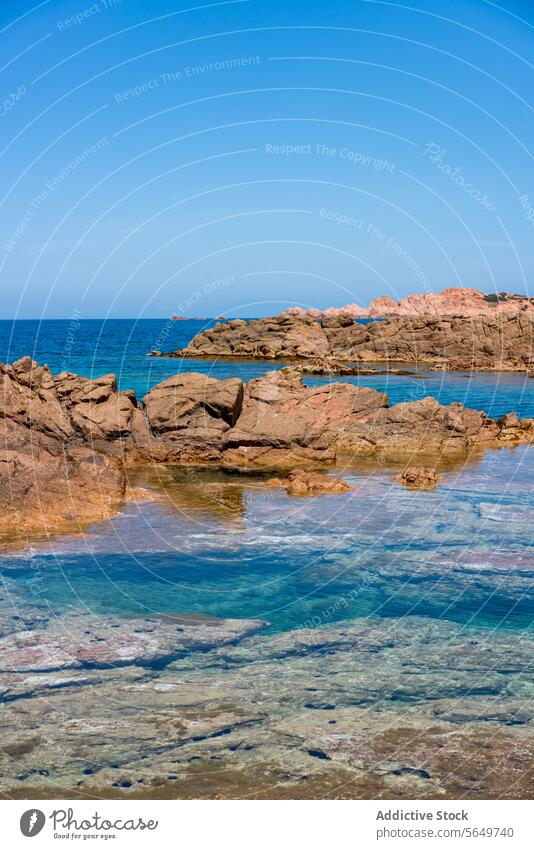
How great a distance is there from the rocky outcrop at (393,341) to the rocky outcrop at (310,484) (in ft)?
225

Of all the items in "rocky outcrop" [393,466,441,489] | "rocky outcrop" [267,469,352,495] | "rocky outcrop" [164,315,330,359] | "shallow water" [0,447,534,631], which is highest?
"rocky outcrop" [164,315,330,359]

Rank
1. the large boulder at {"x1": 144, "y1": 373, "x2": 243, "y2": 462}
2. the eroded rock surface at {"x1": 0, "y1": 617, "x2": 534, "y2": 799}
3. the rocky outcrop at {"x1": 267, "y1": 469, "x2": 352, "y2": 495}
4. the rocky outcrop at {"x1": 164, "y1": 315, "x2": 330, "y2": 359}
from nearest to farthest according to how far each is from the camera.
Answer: the eroded rock surface at {"x1": 0, "y1": 617, "x2": 534, "y2": 799}, the rocky outcrop at {"x1": 267, "y1": 469, "x2": 352, "y2": 495}, the large boulder at {"x1": 144, "y1": 373, "x2": 243, "y2": 462}, the rocky outcrop at {"x1": 164, "y1": 315, "x2": 330, "y2": 359}

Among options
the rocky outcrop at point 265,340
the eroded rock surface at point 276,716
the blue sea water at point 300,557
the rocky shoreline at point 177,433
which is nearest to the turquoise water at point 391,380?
the rocky outcrop at point 265,340

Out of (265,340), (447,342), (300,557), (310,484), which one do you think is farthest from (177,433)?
(447,342)

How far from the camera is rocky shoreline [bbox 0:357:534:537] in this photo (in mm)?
23312

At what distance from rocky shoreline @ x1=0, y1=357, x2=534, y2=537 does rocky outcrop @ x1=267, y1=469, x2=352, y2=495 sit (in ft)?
10.6

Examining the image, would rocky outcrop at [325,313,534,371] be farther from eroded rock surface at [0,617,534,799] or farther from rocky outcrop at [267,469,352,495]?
eroded rock surface at [0,617,534,799]

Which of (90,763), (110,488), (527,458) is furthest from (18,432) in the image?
(527,458)

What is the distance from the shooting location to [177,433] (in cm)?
3388

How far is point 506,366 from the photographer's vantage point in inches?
3713

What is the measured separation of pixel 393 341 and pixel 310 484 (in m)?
81.9

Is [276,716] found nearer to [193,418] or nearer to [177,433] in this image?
[177,433]

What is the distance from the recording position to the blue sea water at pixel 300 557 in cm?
1631

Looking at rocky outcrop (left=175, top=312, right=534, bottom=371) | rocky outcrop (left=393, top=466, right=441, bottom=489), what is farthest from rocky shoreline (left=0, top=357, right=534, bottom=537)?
rocky outcrop (left=175, top=312, right=534, bottom=371)
